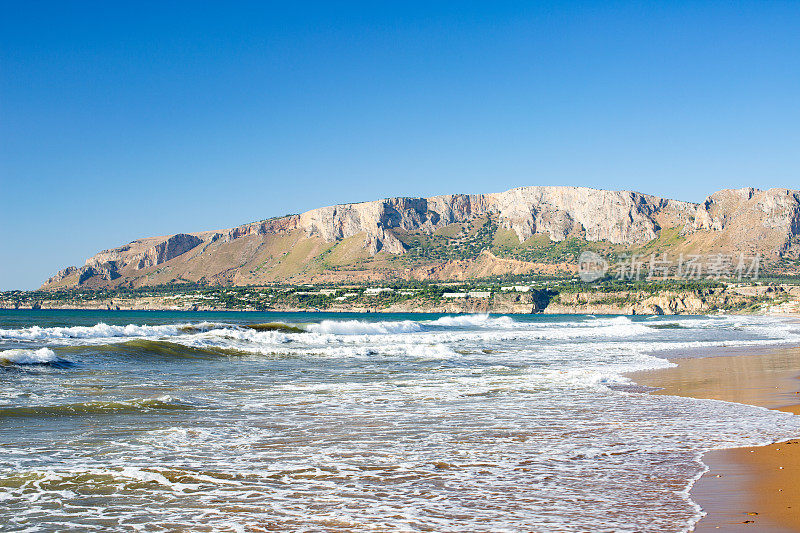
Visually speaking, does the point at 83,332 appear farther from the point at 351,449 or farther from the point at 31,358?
the point at 351,449

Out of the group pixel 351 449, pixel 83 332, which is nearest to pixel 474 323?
pixel 83 332

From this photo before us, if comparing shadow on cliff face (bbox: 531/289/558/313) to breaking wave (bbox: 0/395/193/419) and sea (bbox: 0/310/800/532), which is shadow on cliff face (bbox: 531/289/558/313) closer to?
sea (bbox: 0/310/800/532)

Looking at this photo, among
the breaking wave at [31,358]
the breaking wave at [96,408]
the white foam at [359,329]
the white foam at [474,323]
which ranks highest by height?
the breaking wave at [31,358]

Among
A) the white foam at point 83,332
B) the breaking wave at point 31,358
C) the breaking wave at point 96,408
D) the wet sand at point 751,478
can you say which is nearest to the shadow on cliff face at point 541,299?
the white foam at point 83,332

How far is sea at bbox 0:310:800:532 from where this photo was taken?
7.00 metres

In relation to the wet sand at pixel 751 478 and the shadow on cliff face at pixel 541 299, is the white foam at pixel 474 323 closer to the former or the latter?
the wet sand at pixel 751 478

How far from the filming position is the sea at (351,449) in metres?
7.00

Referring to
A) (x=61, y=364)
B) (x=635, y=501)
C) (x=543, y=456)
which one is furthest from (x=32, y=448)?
(x=61, y=364)

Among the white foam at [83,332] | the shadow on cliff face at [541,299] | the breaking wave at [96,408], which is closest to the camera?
the breaking wave at [96,408]

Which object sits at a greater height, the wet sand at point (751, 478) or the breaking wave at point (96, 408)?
the breaking wave at point (96, 408)

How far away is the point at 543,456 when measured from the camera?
977 cm

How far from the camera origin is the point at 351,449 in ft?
33.3

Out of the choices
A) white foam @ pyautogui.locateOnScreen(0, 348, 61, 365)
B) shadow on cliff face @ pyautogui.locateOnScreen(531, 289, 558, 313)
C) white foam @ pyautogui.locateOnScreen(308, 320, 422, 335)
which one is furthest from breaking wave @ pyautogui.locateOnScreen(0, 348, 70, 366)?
shadow on cliff face @ pyautogui.locateOnScreen(531, 289, 558, 313)

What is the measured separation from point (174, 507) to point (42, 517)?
4.55ft
